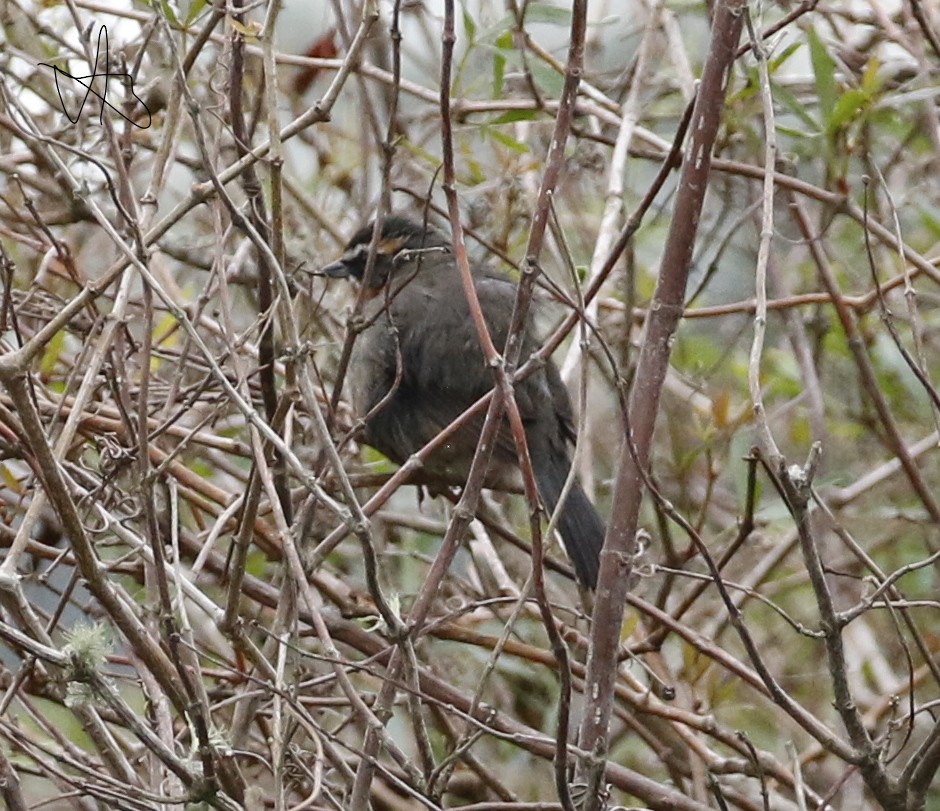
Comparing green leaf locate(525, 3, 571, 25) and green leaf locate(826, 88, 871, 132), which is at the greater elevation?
green leaf locate(525, 3, 571, 25)

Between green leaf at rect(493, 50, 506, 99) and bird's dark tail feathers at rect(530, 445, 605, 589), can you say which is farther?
bird's dark tail feathers at rect(530, 445, 605, 589)

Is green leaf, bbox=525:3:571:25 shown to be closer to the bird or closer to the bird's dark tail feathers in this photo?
the bird

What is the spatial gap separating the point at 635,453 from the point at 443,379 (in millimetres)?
2455

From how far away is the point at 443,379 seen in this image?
194 inches

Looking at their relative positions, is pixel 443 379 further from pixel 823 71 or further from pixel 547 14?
pixel 823 71

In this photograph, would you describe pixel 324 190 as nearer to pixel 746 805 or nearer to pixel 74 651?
pixel 746 805

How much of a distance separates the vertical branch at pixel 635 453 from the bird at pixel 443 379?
185 centimetres

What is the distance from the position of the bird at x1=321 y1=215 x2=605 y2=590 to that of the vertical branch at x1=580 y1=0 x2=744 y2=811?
185cm

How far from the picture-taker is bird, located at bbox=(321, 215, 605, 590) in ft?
15.2

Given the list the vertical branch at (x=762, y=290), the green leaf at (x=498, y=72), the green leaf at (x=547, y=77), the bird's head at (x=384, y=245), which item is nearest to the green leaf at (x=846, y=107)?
the green leaf at (x=547, y=77)

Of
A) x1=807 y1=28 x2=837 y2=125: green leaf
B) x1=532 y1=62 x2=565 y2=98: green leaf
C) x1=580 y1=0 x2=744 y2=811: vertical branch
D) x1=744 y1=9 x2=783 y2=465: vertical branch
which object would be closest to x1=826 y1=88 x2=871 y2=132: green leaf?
x1=807 y1=28 x2=837 y2=125: green leaf

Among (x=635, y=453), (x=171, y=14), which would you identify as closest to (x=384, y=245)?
(x=171, y=14)

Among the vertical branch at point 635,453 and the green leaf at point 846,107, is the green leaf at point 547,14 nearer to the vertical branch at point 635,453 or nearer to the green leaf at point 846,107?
the green leaf at point 846,107

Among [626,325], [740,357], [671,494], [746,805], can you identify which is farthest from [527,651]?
[740,357]
